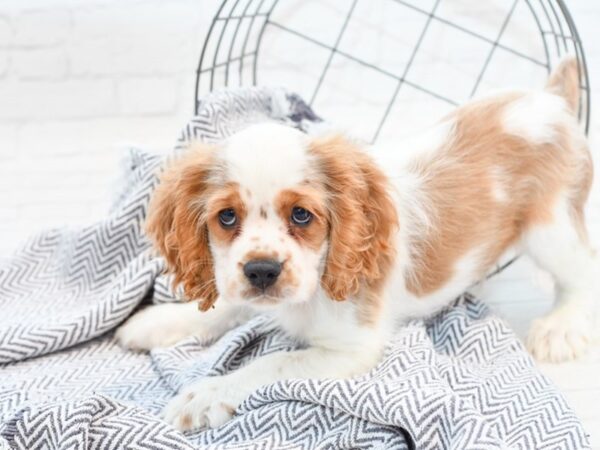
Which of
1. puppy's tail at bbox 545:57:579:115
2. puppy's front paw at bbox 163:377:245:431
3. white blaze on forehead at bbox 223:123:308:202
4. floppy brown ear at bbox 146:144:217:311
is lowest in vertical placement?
puppy's front paw at bbox 163:377:245:431

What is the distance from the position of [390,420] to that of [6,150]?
3058 mm

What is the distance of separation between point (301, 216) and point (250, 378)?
50cm

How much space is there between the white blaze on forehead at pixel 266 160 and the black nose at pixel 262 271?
0.16 metres

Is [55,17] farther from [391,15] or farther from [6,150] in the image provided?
[391,15]

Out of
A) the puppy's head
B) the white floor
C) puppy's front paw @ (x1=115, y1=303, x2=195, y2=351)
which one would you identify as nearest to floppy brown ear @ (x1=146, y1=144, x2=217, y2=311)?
the puppy's head

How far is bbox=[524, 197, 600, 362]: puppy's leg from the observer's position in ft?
10.2

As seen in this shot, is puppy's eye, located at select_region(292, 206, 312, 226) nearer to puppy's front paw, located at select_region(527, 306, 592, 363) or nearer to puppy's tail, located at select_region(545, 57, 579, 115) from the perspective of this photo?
puppy's front paw, located at select_region(527, 306, 592, 363)

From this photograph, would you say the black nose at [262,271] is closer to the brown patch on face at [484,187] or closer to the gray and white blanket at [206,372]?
the gray and white blanket at [206,372]

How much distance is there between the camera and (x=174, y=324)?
3137 mm

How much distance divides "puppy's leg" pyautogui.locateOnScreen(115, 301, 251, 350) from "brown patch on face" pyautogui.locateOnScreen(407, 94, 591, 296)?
626 mm

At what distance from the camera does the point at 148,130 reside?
477 centimetres

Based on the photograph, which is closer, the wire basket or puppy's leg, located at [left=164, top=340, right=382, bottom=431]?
puppy's leg, located at [left=164, top=340, right=382, bottom=431]

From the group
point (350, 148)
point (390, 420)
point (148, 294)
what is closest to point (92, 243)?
point (148, 294)

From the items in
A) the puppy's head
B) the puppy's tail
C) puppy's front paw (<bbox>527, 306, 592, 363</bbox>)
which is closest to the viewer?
the puppy's head
